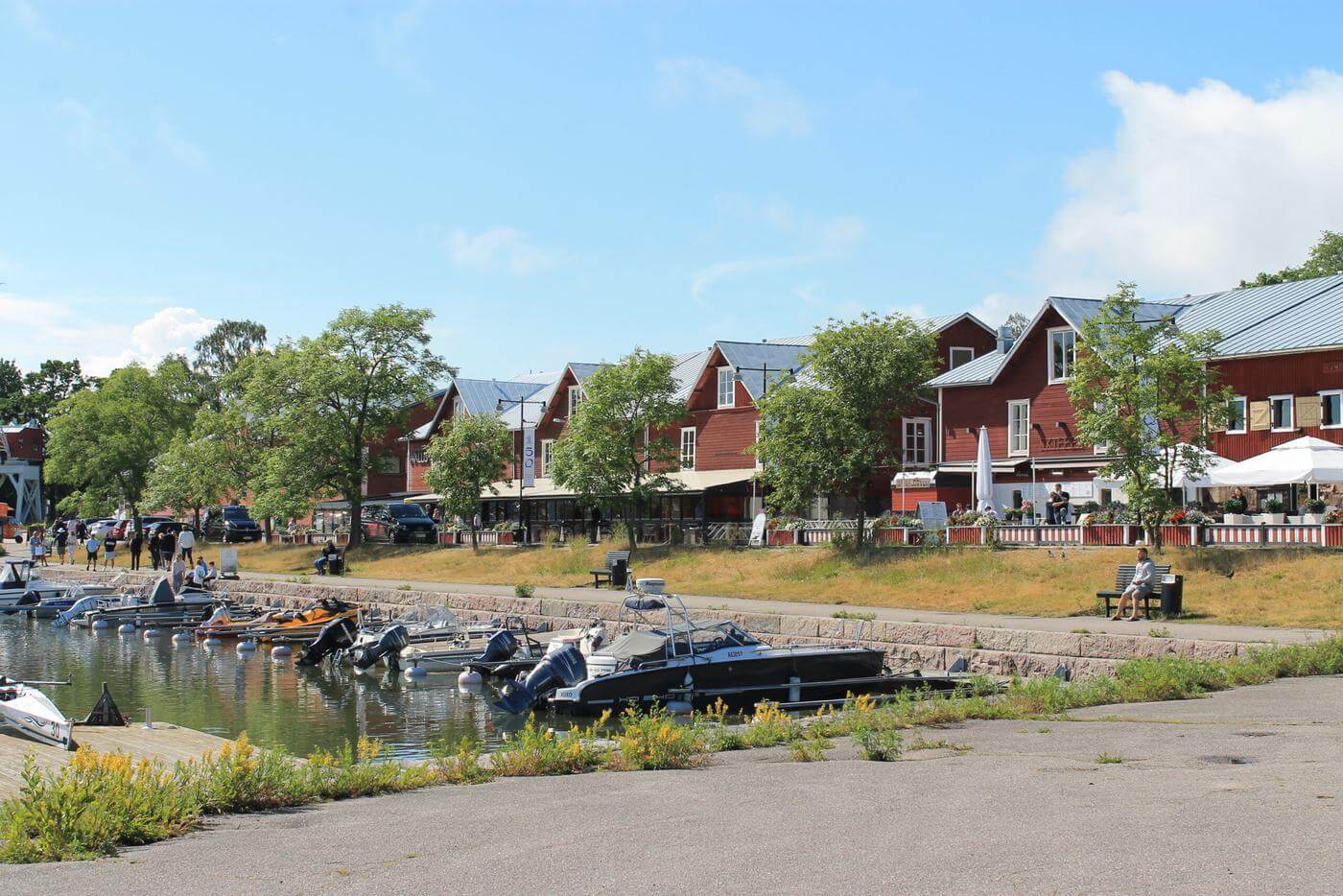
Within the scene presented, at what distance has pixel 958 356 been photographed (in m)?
53.4

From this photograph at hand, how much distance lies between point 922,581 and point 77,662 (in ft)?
70.8

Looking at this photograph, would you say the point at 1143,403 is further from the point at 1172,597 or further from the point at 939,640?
the point at 939,640

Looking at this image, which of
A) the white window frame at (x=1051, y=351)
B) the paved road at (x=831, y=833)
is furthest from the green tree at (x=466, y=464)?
the paved road at (x=831, y=833)

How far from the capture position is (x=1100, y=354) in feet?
110

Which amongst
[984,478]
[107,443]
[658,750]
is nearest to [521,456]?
[107,443]

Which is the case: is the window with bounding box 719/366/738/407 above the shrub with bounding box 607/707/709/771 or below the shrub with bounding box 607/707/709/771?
above

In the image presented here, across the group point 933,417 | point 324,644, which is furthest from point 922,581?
point 933,417

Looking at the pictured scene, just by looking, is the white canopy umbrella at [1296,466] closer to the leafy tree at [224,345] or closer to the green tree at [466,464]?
the green tree at [466,464]

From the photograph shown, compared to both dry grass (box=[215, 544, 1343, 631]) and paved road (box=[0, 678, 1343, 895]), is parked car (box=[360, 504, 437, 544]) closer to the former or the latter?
dry grass (box=[215, 544, 1343, 631])

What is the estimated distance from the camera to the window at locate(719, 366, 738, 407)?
185 feet

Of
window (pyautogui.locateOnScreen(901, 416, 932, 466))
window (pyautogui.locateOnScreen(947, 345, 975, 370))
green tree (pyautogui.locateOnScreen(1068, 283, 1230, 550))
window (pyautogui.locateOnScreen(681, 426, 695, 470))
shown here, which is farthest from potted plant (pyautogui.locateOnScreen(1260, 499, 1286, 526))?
window (pyautogui.locateOnScreen(681, 426, 695, 470))

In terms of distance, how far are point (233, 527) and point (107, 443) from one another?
14.5 meters

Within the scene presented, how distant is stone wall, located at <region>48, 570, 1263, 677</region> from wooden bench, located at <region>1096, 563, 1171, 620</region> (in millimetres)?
3333

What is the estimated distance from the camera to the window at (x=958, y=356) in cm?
5316
